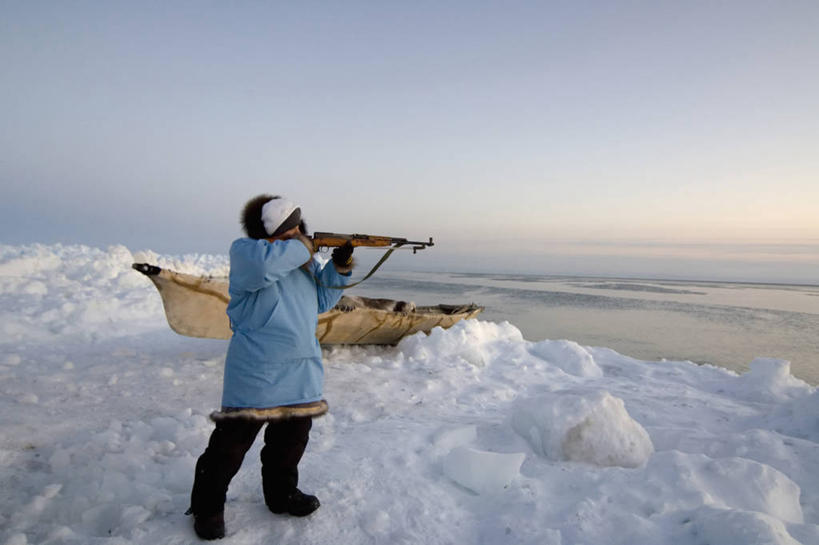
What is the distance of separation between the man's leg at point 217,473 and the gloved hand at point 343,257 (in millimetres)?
825

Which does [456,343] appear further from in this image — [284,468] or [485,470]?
[284,468]

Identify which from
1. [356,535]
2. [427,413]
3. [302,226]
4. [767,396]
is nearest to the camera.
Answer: [356,535]

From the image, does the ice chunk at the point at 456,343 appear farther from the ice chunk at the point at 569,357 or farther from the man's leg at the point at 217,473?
the man's leg at the point at 217,473

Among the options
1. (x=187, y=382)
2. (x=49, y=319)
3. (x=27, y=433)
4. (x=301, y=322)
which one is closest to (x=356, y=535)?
(x=301, y=322)

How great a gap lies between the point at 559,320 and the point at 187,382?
10140mm

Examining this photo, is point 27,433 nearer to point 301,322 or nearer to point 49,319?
point 301,322

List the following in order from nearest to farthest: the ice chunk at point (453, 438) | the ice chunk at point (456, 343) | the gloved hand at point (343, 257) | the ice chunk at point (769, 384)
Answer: the gloved hand at point (343, 257)
the ice chunk at point (453, 438)
the ice chunk at point (769, 384)
the ice chunk at point (456, 343)

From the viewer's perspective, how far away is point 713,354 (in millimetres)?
8156

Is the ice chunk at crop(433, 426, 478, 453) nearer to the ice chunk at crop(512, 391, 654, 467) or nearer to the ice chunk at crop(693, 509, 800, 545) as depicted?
the ice chunk at crop(512, 391, 654, 467)

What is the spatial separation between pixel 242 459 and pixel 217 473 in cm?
11

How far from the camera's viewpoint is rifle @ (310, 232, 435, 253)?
88.2 inches

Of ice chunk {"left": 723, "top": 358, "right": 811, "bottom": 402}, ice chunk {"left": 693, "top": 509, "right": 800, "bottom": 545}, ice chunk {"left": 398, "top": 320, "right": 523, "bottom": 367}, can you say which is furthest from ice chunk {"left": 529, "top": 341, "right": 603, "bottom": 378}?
ice chunk {"left": 693, "top": 509, "right": 800, "bottom": 545}

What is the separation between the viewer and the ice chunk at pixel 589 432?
2533 millimetres

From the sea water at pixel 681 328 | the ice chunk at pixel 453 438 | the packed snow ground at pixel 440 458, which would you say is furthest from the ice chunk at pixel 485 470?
the sea water at pixel 681 328
